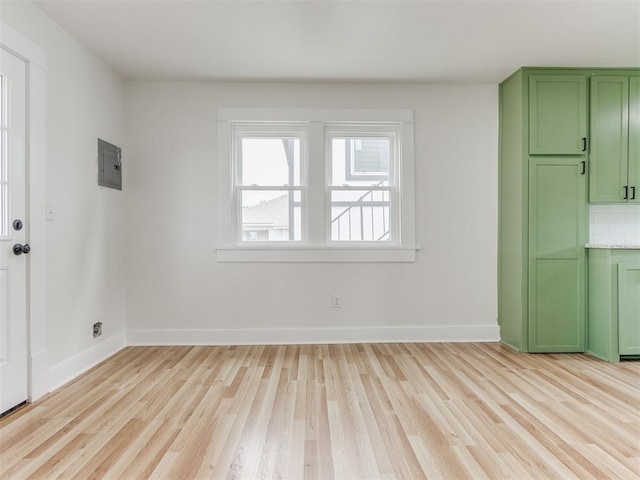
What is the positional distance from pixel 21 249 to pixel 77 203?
0.68m

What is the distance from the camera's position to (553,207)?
3381 mm

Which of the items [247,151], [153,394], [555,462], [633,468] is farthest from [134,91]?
[633,468]

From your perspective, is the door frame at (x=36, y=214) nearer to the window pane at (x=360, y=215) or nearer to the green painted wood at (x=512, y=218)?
the window pane at (x=360, y=215)

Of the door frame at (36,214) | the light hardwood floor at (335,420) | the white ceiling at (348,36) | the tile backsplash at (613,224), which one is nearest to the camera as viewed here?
the light hardwood floor at (335,420)

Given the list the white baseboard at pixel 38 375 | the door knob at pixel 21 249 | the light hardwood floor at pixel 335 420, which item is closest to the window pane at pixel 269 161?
the light hardwood floor at pixel 335 420

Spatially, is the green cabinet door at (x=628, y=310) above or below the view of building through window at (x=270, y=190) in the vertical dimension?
below

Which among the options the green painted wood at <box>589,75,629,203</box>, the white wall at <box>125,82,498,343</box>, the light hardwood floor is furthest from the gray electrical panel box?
the green painted wood at <box>589,75,629,203</box>

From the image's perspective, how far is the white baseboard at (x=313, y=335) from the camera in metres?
3.64

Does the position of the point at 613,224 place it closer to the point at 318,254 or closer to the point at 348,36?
the point at 318,254

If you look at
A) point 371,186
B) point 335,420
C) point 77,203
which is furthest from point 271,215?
point 335,420

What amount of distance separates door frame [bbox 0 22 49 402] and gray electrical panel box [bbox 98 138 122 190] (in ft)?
2.24

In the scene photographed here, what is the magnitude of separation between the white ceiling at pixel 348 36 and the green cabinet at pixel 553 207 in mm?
281

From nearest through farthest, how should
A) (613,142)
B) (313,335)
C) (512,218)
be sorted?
(613,142) → (512,218) → (313,335)

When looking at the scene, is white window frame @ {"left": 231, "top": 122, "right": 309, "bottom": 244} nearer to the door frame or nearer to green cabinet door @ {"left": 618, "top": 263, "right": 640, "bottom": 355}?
the door frame
